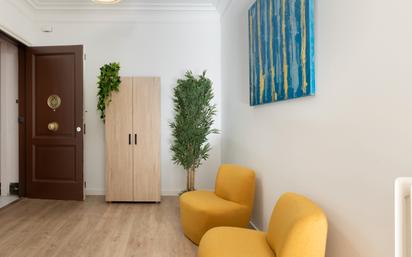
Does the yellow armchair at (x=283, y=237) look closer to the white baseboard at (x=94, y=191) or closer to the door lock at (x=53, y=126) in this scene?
the white baseboard at (x=94, y=191)

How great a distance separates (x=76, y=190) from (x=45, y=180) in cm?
55

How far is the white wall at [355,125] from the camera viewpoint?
1.23 meters

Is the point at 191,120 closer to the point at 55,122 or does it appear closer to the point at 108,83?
the point at 108,83

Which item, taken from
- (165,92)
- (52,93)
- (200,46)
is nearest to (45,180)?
(52,93)

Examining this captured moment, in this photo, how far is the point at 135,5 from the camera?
15.4ft

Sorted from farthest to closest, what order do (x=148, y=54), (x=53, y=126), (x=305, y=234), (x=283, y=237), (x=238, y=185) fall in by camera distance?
(x=148, y=54), (x=53, y=126), (x=238, y=185), (x=283, y=237), (x=305, y=234)

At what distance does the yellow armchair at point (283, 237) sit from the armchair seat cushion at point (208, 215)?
48 centimetres

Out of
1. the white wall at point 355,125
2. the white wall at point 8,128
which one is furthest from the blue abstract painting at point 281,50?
the white wall at point 8,128

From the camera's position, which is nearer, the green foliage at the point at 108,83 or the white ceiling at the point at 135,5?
the green foliage at the point at 108,83

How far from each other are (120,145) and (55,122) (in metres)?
1.14

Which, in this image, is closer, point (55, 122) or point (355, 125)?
point (355, 125)

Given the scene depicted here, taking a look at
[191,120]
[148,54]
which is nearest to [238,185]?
[191,120]

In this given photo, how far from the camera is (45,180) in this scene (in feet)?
14.9

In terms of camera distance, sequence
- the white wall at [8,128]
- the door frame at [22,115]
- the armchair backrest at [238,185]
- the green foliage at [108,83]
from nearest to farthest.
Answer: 1. the armchair backrest at [238,185]
2. the green foliage at [108,83]
3. the door frame at [22,115]
4. the white wall at [8,128]
